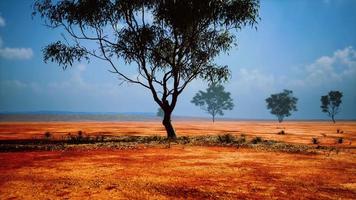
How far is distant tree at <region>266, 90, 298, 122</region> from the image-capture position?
416 feet

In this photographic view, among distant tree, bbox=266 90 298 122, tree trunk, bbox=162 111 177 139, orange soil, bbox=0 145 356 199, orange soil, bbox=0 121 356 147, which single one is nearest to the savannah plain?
orange soil, bbox=0 145 356 199

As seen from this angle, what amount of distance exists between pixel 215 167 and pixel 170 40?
18.7 metres

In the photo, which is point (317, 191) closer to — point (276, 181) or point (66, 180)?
point (276, 181)

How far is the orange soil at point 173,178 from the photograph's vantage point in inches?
356

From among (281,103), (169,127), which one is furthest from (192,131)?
(281,103)

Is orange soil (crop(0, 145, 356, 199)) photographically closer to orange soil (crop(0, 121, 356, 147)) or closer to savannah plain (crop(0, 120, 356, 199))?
savannah plain (crop(0, 120, 356, 199))

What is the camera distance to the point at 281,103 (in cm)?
12738

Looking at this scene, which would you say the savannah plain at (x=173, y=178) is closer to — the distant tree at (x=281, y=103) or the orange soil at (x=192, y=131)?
the orange soil at (x=192, y=131)

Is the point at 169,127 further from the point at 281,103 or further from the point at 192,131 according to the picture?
the point at 281,103

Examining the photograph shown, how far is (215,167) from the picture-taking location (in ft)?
45.4

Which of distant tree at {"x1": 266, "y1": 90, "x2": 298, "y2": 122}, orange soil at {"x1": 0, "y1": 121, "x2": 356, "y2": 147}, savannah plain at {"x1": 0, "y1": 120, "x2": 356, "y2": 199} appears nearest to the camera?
savannah plain at {"x1": 0, "y1": 120, "x2": 356, "y2": 199}

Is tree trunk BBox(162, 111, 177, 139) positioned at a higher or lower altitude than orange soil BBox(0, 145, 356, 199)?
higher

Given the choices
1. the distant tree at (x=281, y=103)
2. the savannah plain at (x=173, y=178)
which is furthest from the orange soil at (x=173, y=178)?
the distant tree at (x=281, y=103)

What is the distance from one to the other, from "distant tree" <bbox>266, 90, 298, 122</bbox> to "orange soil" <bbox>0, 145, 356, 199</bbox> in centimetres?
11534
